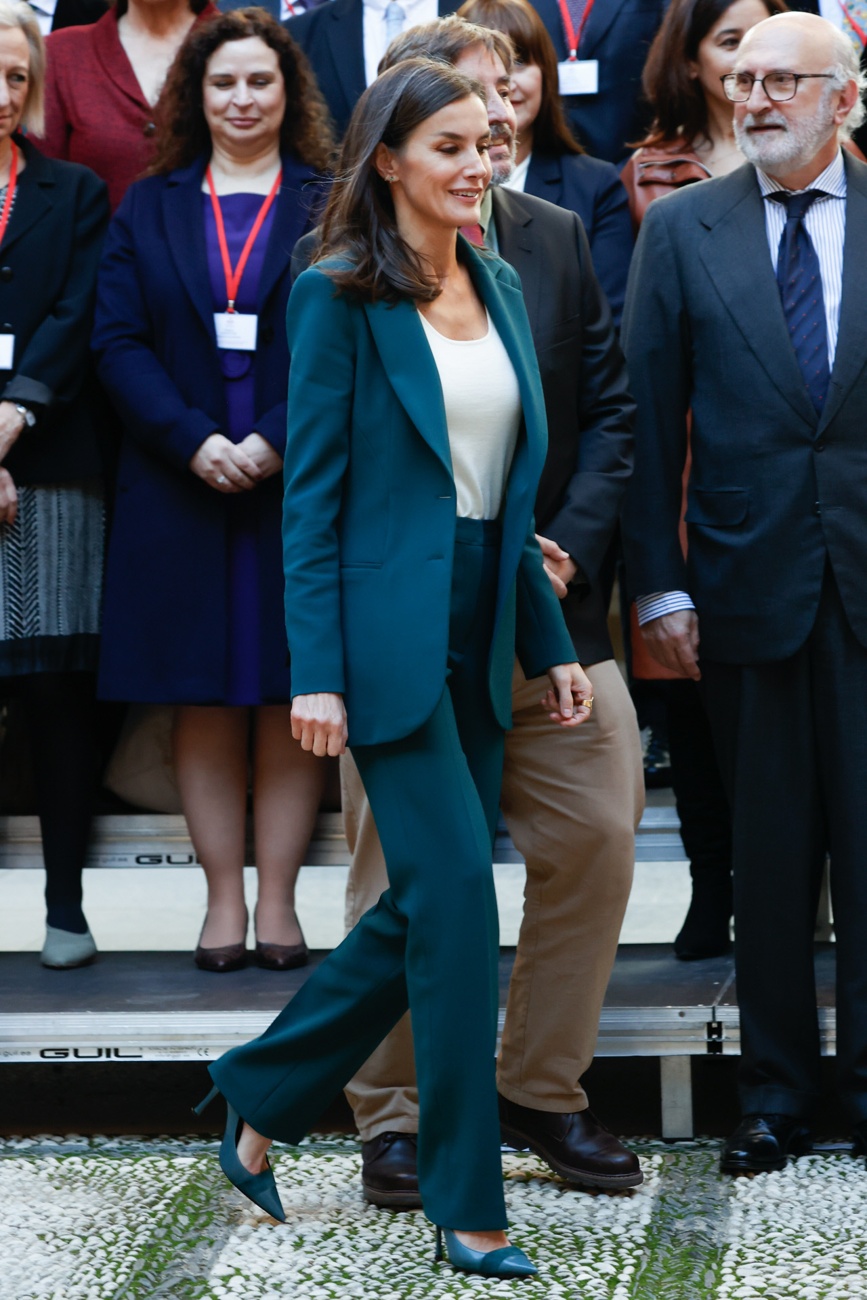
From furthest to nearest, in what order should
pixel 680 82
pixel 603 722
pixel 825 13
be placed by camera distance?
pixel 825 13
pixel 680 82
pixel 603 722

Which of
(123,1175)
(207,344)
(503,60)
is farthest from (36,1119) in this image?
(503,60)

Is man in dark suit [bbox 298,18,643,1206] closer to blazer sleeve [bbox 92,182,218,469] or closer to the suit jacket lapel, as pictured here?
blazer sleeve [bbox 92,182,218,469]

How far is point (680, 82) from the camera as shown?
399 centimetres

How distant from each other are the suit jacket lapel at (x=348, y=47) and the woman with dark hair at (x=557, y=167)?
520mm

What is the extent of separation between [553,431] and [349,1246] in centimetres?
140

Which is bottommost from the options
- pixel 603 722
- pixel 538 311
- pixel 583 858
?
pixel 583 858

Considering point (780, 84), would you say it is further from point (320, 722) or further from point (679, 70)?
point (320, 722)

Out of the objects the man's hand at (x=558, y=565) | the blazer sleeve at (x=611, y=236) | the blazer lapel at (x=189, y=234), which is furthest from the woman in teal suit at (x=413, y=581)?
the blazer sleeve at (x=611, y=236)

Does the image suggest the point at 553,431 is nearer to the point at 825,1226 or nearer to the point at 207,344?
the point at 207,344

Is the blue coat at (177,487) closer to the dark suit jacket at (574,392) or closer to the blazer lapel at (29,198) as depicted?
the blazer lapel at (29,198)

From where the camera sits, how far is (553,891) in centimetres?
313

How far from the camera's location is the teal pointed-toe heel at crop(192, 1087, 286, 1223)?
288 cm

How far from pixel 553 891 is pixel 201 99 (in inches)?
73.7

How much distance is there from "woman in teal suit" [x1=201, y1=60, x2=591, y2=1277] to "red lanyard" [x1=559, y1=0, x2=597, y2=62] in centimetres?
173
